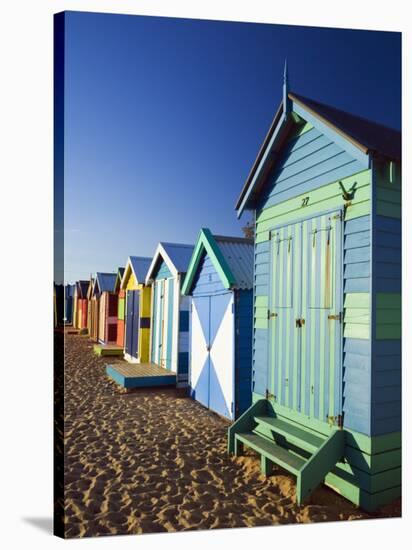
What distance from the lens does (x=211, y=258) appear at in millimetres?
7020

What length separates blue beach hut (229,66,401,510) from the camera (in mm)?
3736

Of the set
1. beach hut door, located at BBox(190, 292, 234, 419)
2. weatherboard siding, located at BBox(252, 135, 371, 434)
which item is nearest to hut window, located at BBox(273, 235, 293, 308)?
weatherboard siding, located at BBox(252, 135, 371, 434)

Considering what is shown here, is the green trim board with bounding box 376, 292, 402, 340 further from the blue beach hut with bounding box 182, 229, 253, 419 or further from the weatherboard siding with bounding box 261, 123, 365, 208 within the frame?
the blue beach hut with bounding box 182, 229, 253, 419

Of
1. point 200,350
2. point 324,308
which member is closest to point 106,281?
point 200,350

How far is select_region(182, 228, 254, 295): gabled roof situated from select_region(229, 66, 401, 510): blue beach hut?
140 centimetres

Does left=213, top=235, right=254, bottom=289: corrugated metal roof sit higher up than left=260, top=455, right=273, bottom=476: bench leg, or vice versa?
left=213, top=235, right=254, bottom=289: corrugated metal roof

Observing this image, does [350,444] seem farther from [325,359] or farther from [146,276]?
[146,276]

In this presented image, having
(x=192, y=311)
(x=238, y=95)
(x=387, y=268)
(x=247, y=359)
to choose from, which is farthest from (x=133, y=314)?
(x=387, y=268)

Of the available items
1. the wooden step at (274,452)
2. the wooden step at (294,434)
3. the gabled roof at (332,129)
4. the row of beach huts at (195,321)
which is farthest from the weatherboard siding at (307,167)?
the wooden step at (274,452)

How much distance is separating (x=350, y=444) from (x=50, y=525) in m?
2.59

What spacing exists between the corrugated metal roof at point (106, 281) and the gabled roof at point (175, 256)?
6.45 meters

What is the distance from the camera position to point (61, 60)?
3.52 meters

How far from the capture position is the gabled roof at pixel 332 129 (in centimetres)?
382

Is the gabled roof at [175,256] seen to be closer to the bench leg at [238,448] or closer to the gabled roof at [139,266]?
the gabled roof at [139,266]
